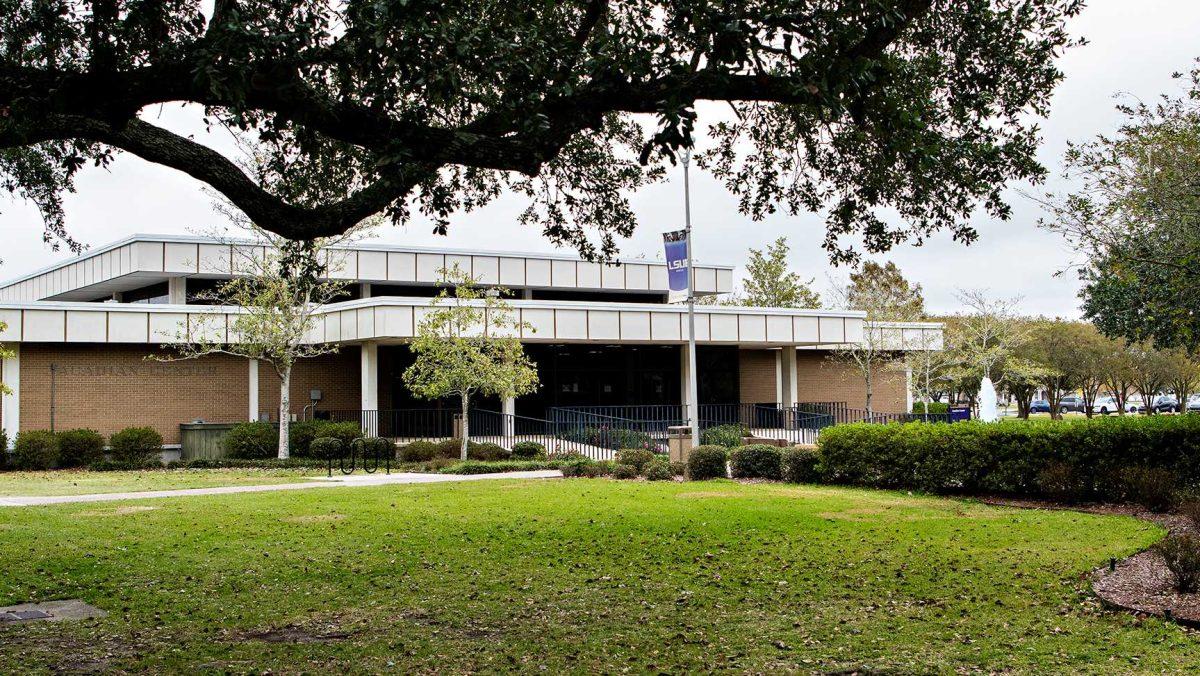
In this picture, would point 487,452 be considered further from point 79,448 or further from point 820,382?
point 820,382

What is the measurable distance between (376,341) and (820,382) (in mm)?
20253

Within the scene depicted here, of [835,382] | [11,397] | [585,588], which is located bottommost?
[585,588]

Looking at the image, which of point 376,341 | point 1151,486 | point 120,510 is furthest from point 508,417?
point 1151,486

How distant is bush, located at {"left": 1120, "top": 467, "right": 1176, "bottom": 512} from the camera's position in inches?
560

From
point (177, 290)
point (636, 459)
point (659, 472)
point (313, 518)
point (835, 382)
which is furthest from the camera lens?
point (835, 382)

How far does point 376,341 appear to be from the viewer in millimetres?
34312

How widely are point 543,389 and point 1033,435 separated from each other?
81.4ft

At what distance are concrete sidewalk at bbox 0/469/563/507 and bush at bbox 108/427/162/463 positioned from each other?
8.92 meters

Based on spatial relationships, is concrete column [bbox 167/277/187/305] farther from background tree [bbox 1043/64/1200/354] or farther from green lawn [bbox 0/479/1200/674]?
background tree [bbox 1043/64/1200/354]

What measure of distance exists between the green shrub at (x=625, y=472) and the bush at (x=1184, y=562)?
13.9 metres

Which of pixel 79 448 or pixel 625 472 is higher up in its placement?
pixel 79 448

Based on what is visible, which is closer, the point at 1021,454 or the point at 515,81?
the point at 515,81

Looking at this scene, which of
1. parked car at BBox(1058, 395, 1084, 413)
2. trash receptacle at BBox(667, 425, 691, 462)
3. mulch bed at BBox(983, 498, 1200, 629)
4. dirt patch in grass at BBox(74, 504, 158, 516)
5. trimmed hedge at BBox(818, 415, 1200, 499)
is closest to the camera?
mulch bed at BBox(983, 498, 1200, 629)

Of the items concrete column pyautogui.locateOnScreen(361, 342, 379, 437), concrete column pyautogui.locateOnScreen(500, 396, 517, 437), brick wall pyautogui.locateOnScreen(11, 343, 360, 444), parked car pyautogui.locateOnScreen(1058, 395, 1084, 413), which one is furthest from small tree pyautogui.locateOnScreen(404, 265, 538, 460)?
parked car pyautogui.locateOnScreen(1058, 395, 1084, 413)
